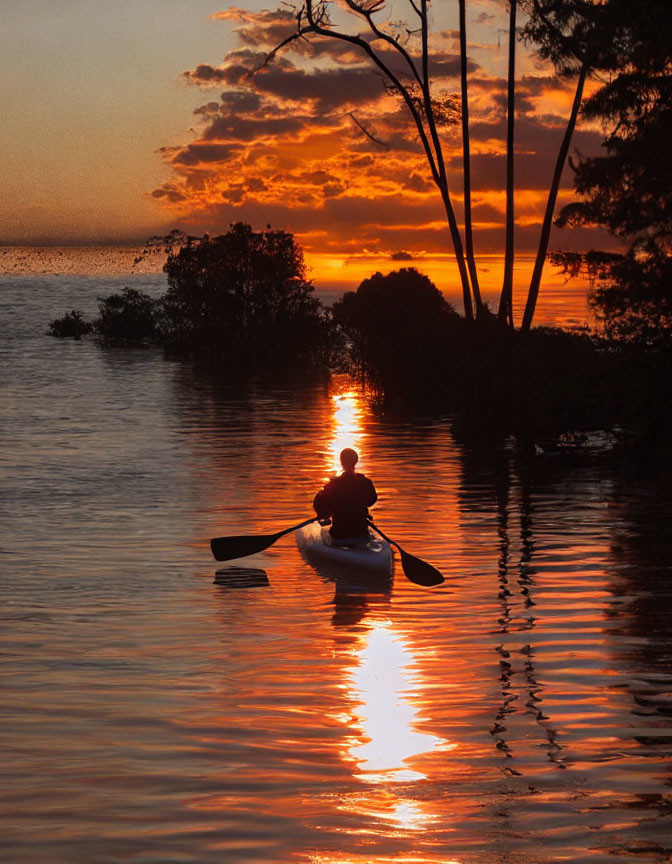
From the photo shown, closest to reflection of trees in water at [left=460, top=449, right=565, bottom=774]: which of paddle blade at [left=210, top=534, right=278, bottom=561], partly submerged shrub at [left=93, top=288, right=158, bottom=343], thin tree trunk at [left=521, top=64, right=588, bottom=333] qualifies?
paddle blade at [left=210, top=534, right=278, bottom=561]

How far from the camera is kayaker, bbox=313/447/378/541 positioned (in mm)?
18406

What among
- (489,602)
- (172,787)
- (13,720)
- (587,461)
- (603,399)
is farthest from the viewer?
(587,461)

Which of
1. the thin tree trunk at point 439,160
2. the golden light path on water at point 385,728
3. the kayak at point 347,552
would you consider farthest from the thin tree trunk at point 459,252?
the golden light path on water at point 385,728

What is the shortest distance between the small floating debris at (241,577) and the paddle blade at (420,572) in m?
1.86

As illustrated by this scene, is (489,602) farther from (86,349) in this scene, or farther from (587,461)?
(86,349)

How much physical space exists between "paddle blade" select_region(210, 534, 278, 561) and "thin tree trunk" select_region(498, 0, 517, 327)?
76.2 ft

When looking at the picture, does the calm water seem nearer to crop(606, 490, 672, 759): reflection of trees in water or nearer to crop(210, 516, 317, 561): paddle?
crop(606, 490, 672, 759): reflection of trees in water

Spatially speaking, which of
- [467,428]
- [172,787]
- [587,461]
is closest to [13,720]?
[172,787]

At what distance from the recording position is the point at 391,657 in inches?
534

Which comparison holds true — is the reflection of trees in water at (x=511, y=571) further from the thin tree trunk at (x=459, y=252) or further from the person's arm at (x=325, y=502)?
the thin tree trunk at (x=459, y=252)

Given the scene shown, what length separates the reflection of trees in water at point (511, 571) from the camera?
11.1 metres

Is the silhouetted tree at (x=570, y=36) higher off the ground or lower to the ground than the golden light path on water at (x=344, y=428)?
higher

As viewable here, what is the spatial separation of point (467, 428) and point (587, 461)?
8151 mm

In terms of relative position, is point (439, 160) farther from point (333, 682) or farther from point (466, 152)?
point (333, 682)
